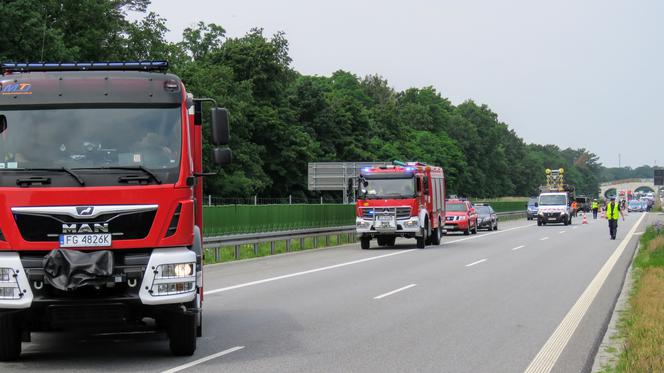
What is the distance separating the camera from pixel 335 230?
115 ft

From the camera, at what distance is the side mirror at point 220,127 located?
389 inches

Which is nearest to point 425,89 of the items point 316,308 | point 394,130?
point 394,130

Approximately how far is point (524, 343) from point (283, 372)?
10.4 ft

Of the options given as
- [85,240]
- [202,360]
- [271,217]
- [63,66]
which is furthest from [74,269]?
[271,217]

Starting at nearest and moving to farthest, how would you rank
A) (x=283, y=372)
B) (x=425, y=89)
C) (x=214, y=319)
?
(x=283, y=372) < (x=214, y=319) < (x=425, y=89)

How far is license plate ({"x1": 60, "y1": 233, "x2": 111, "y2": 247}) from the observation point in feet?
29.5

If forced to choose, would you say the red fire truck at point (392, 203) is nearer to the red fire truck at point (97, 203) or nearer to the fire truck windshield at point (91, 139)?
the red fire truck at point (97, 203)

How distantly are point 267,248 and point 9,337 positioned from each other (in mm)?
20637

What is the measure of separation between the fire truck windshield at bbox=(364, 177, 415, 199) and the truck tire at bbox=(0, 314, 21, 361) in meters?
23.1

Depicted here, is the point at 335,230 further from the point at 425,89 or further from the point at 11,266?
the point at 425,89

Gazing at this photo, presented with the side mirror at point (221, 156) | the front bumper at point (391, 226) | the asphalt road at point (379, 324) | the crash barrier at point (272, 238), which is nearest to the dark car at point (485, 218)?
the crash barrier at point (272, 238)

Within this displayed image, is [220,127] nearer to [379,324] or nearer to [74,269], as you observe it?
[74,269]

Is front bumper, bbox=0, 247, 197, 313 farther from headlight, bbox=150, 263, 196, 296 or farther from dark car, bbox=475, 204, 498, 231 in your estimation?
dark car, bbox=475, 204, 498, 231

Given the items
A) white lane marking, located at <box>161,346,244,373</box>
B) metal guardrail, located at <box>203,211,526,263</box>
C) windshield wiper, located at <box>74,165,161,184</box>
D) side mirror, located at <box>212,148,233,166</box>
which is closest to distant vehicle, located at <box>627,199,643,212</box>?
metal guardrail, located at <box>203,211,526,263</box>
